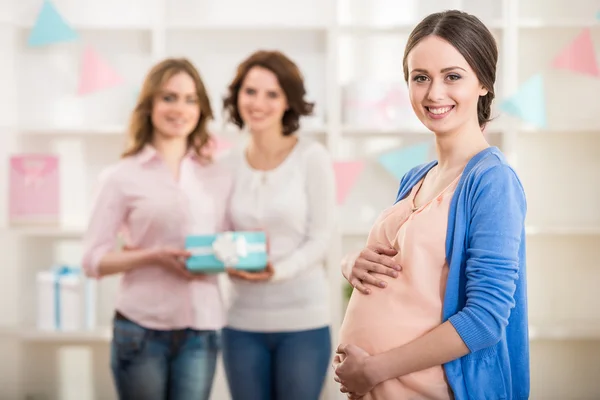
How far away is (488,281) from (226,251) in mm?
1175

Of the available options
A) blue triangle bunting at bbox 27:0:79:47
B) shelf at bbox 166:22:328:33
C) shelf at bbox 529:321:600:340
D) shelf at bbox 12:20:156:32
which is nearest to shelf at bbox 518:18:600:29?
shelf at bbox 166:22:328:33

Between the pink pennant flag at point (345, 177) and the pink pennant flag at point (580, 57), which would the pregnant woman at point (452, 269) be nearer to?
the pink pennant flag at point (345, 177)

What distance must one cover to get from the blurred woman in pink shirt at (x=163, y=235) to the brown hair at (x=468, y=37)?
1.18 m

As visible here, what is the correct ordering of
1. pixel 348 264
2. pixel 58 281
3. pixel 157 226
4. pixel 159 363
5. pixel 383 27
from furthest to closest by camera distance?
pixel 383 27 < pixel 58 281 < pixel 157 226 < pixel 159 363 < pixel 348 264

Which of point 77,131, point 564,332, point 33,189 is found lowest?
point 564,332

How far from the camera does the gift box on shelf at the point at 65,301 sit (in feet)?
11.0

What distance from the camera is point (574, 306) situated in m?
3.66

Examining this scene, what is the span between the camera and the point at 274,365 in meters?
2.23

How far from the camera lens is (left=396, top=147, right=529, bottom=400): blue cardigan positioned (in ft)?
3.63

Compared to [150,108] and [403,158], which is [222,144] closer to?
[403,158]

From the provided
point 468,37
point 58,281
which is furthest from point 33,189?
point 468,37

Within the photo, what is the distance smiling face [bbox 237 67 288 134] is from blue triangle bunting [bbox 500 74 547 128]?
144 centimetres

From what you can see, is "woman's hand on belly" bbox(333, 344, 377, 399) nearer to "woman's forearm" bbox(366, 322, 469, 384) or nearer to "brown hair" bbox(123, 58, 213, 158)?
"woman's forearm" bbox(366, 322, 469, 384)

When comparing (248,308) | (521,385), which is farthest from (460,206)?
(248,308)
